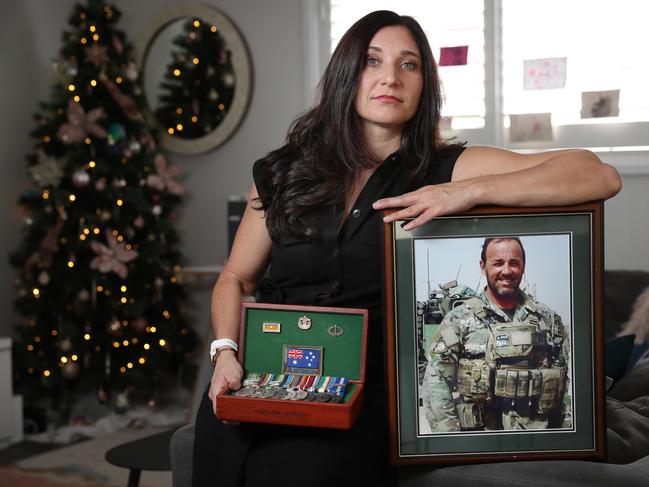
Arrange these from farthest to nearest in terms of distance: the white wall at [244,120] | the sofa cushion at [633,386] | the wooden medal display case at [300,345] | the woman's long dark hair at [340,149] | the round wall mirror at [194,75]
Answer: the round wall mirror at [194,75]
the white wall at [244,120]
the sofa cushion at [633,386]
the woman's long dark hair at [340,149]
the wooden medal display case at [300,345]

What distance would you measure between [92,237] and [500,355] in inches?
111

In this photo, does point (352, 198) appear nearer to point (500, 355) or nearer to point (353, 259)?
point (353, 259)

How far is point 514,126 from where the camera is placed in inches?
156

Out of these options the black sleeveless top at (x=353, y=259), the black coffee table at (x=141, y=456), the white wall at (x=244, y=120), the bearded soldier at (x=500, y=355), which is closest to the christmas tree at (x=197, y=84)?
the white wall at (x=244, y=120)

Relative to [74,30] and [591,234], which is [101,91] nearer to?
[74,30]

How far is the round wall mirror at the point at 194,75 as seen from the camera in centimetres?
449

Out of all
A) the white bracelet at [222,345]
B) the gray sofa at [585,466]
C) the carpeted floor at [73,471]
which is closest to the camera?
the gray sofa at [585,466]

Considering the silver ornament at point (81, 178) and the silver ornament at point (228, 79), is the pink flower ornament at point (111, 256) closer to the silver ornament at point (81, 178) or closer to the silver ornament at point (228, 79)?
the silver ornament at point (81, 178)

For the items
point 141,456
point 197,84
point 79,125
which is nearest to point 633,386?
point 141,456

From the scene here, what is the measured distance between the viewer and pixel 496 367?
162 cm

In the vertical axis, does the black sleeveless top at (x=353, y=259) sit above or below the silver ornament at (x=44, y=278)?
above

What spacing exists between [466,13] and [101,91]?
178cm

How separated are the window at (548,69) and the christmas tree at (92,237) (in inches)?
54.2

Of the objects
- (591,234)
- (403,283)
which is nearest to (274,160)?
(403,283)
